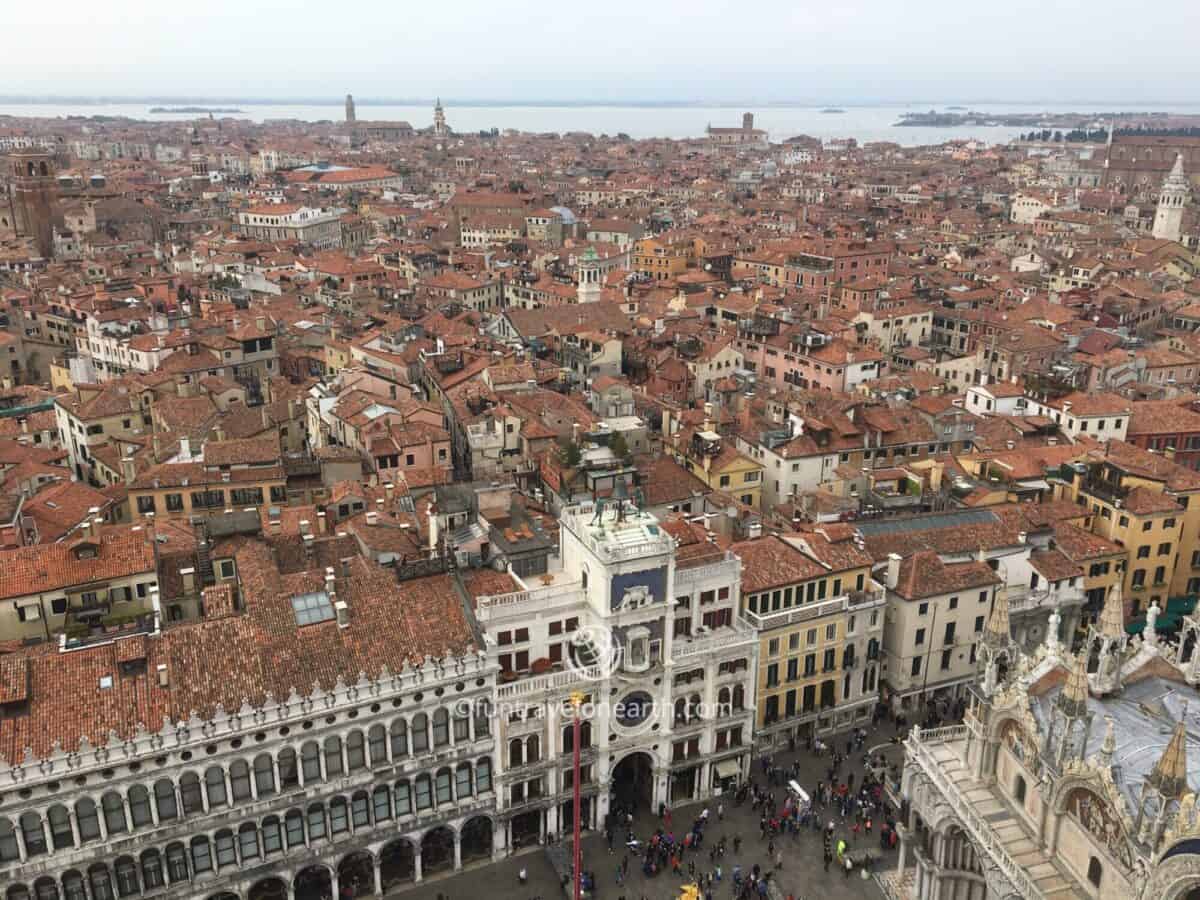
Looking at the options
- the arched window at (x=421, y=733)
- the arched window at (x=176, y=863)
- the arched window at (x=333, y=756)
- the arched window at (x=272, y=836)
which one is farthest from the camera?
the arched window at (x=421, y=733)

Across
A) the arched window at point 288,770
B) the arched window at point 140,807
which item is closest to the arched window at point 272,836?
the arched window at point 288,770

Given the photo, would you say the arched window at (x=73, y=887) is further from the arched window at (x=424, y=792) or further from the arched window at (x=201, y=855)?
the arched window at (x=424, y=792)

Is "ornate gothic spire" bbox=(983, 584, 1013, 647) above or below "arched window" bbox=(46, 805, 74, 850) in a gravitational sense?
above

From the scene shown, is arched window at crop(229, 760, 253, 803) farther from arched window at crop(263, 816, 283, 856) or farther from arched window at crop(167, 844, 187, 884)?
arched window at crop(167, 844, 187, 884)

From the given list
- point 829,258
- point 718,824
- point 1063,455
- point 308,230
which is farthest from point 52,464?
point 308,230

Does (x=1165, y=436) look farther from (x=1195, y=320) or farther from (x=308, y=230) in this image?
(x=308, y=230)

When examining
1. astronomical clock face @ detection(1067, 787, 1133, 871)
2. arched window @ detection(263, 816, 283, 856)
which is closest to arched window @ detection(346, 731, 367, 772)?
arched window @ detection(263, 816, 283, 856)

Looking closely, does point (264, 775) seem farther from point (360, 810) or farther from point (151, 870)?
point (151, 870)
